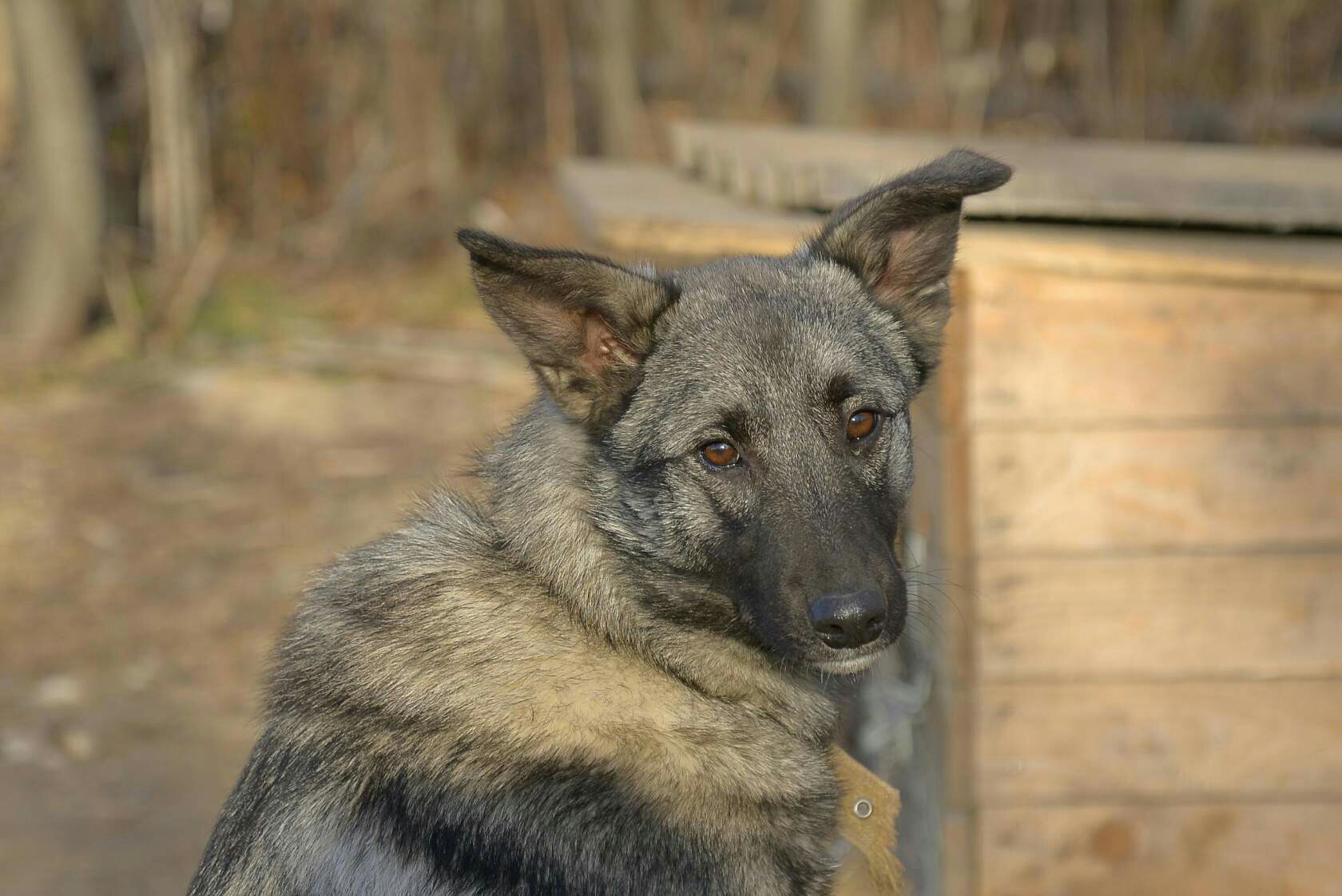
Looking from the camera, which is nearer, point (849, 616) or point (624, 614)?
point (849, 616)

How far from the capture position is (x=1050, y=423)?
131 inches

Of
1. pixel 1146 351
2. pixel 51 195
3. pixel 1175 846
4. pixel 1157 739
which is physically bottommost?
pixel 1175 846

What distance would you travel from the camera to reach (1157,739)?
3428mm

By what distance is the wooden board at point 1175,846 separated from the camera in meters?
3.44

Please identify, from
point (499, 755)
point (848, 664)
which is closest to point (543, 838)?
point (499, 755)

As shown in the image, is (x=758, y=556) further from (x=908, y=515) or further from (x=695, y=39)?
(x=695, y=39)

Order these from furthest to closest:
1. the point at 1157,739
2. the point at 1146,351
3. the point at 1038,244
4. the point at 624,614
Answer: the point at 1157,739 < the point at 1146,351 < the point at 1038,244 < the point at 624,614

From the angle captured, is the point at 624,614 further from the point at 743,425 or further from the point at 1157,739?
the point at 1157,739

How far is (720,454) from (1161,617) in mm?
1518

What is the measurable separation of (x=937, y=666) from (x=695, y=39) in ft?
23.5

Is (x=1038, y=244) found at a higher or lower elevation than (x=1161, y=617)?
higher

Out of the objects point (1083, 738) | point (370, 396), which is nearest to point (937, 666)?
point (1083, 738)

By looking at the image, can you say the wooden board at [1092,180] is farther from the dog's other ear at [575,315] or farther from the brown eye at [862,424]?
the dog's other ear at [575,315]

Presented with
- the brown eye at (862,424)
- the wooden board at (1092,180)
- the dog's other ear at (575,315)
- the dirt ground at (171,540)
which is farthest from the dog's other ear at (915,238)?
the dirt ground at (171,540)
